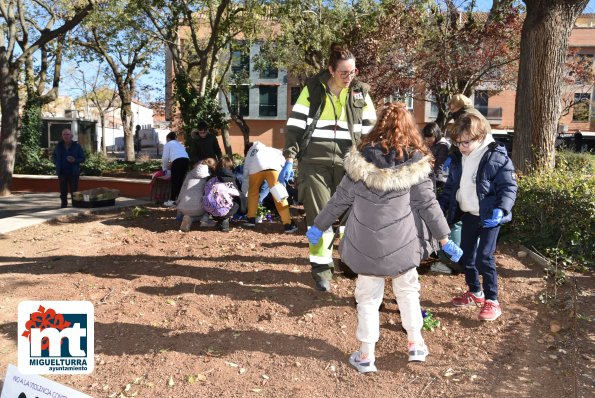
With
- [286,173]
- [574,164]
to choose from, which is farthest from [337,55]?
[574,164]

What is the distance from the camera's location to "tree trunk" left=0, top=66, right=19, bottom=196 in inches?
587

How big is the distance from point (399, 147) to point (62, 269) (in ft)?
13.8

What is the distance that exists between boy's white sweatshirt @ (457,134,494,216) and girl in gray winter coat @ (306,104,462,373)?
3.01 feet

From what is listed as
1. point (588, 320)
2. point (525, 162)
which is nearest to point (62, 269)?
point (588, 320)

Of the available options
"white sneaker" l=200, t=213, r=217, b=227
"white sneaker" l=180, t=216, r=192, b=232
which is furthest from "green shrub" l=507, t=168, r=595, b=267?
"white sneaker" l=180, t=216, r=192, b=232

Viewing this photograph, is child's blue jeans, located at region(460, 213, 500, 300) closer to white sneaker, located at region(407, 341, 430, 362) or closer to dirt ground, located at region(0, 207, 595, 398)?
dirt ground, located at region(0, 207, 595, 398)

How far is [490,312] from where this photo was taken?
4.33m

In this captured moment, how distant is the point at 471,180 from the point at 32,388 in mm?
3445

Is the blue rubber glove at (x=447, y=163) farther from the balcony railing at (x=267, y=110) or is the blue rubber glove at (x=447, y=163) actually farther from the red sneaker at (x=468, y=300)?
the balcony railing at (x=267, y=110)

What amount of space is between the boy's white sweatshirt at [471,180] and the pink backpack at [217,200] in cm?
413

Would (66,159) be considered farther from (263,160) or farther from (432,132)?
(432,132)

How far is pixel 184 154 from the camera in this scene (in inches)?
448

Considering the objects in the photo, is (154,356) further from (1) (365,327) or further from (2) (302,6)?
(2) (302,6)

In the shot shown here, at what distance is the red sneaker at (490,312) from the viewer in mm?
4321
